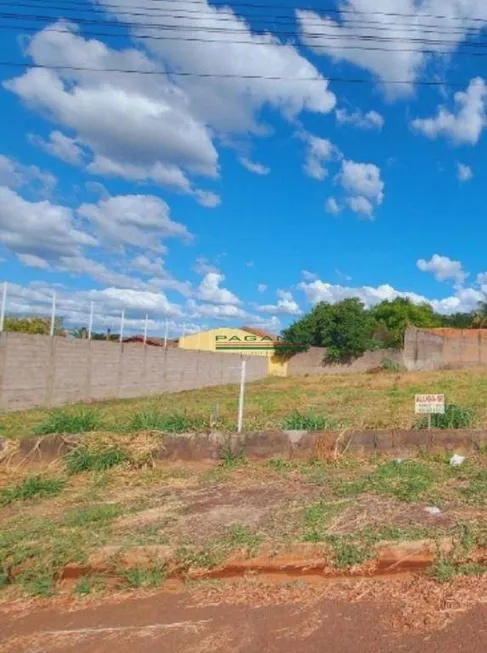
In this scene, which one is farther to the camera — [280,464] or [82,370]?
[82,370]

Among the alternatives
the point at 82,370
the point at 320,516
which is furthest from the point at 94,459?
the point at 82,370

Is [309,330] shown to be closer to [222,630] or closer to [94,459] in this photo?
[94,459]

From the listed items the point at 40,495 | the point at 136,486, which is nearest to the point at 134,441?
the point at 136,486

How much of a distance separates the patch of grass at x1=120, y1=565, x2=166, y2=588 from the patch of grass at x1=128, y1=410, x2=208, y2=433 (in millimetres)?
2685

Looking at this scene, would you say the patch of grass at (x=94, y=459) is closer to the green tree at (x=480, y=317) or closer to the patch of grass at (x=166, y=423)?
the patch of grass at (x=166, y=423)

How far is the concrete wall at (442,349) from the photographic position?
29984 mm

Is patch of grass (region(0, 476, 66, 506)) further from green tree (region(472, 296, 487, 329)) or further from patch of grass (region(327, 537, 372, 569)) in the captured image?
green tree (region(472, 296, 487, 329))

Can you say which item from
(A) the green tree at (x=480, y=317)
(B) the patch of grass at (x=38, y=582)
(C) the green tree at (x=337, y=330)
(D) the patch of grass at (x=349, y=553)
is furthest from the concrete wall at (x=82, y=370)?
(A) the green tree at (x=480, y=317)

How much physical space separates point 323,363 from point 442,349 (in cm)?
718

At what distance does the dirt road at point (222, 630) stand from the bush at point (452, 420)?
3548mm

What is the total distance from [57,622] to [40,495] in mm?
2119

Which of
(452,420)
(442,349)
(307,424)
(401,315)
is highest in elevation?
(401,315)

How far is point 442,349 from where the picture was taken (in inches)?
1197

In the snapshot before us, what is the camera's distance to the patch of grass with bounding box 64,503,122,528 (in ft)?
12.6
